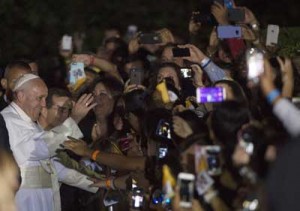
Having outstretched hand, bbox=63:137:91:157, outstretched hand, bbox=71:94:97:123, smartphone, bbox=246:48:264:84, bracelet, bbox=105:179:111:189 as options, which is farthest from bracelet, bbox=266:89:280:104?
outstretched hand, bbox=71:94:97:123

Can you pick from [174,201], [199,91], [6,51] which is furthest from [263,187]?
[6,51]

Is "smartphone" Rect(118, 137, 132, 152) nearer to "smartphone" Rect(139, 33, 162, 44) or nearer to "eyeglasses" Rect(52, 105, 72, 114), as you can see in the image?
"eyeglasses" Rect(52, 105, 72, 114)

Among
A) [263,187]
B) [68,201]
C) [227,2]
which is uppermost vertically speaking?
[227,2]

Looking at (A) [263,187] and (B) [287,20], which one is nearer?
(A) [263,187]

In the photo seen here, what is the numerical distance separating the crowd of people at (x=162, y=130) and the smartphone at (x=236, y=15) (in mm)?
19

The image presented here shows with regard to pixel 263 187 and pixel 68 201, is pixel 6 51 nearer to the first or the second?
pixel 68 201

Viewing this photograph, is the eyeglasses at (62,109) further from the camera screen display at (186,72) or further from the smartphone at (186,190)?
the smartphone at (186,190)

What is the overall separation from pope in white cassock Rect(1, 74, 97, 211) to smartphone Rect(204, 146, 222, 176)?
3.17m

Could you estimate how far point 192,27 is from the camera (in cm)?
1171

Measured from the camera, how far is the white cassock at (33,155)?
32.0 ft

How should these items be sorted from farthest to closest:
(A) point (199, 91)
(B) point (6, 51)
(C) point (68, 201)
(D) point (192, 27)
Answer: (B) point (6, 51) → (D) point (192, 27) → (C) point (68, 201) → (A) point (199, 91)

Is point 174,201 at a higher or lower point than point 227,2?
lower

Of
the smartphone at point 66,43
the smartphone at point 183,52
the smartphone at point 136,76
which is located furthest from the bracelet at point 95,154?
the smartphone at point 66,43

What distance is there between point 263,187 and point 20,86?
4.39m
